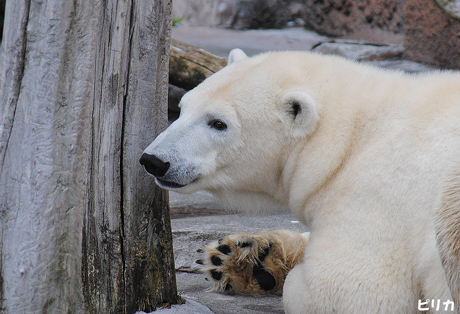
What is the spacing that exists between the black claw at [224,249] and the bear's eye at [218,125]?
625 mm

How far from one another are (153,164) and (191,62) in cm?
344

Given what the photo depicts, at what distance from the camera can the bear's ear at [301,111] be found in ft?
6.66

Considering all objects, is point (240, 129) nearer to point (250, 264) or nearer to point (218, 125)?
point (218, 125)

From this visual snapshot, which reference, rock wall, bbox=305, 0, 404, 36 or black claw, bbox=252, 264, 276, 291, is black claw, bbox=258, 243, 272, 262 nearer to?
black claw, bbox=252, 264, 276, 291

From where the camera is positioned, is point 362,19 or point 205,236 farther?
point 362,19

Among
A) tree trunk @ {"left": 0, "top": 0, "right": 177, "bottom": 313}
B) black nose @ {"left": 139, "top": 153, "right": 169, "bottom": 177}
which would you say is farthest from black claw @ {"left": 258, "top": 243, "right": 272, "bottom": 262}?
black nose @ {"left": 139, "top": 153, "right": 169, "bottom": 177}

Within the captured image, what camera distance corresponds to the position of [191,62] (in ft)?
17.1

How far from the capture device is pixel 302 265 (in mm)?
1956

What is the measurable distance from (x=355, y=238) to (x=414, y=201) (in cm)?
24

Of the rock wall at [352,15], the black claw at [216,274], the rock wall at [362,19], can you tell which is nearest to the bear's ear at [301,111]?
the black claw at [216,274]

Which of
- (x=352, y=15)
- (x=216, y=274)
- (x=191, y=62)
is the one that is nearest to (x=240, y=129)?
(x=216, y=274)

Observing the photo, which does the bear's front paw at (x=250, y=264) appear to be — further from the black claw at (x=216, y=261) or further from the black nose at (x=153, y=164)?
the black nose at (x=153, y=164)

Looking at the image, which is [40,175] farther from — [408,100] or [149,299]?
[408,100]

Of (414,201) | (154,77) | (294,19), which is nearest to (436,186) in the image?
(414,201)
